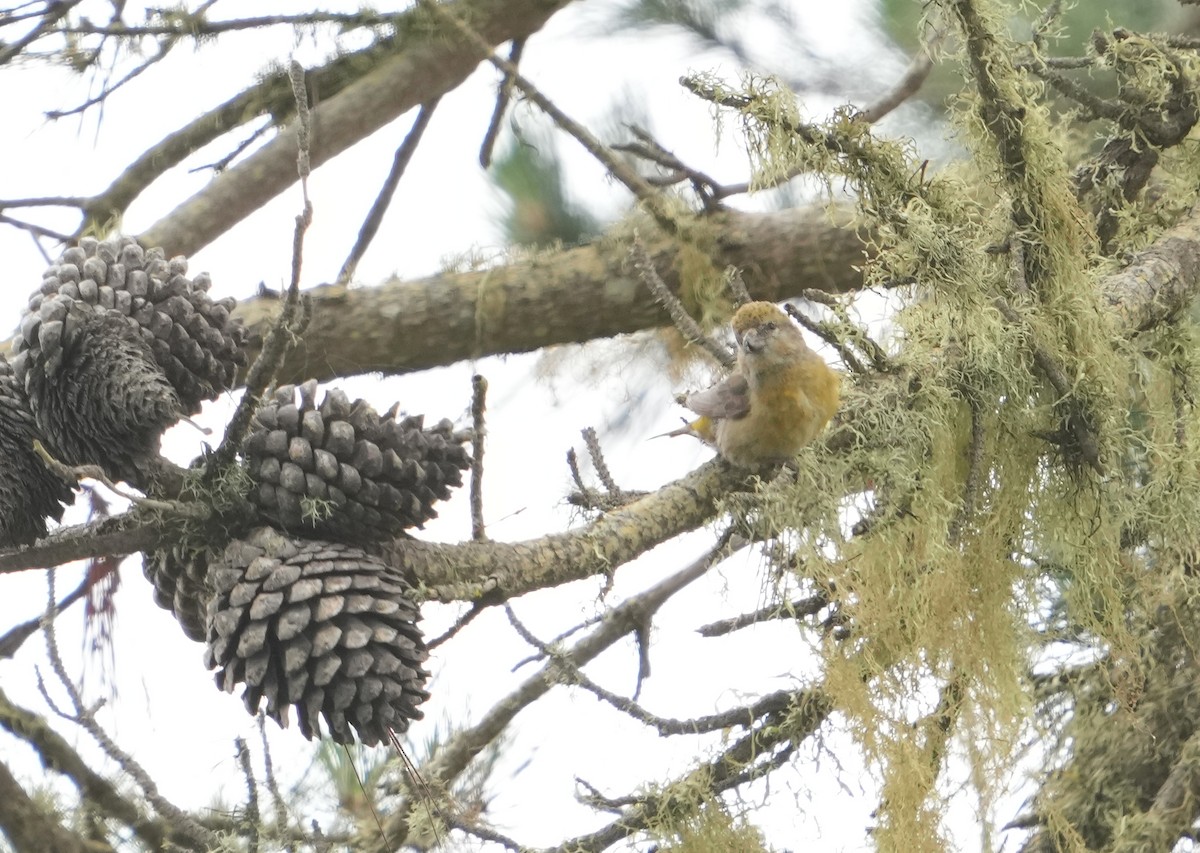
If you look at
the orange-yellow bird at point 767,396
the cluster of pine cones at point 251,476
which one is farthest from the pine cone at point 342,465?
the orange-yellow bird at point 767,396

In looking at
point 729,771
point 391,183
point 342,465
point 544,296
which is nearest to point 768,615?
point 729,771

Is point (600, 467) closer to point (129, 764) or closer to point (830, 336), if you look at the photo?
point (830, 336)

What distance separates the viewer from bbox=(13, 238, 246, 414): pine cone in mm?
1128

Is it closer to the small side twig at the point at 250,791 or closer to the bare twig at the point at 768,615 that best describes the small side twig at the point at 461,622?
the bare twig at the point at 768,615

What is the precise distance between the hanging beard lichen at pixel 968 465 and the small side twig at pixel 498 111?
1.39 meters

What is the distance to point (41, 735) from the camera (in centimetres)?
194

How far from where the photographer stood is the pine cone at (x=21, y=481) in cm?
109

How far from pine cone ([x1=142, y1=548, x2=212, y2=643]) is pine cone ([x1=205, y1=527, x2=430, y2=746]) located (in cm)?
6

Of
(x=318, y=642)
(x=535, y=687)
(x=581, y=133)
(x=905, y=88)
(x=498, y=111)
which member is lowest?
(x=318, y=642)

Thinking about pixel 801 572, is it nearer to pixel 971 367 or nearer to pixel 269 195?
pixel 971 367

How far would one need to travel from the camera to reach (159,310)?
1.15m

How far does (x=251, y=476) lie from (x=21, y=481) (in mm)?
215

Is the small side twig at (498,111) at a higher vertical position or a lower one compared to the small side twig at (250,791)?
higher

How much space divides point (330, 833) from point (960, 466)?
1224 millimetres
